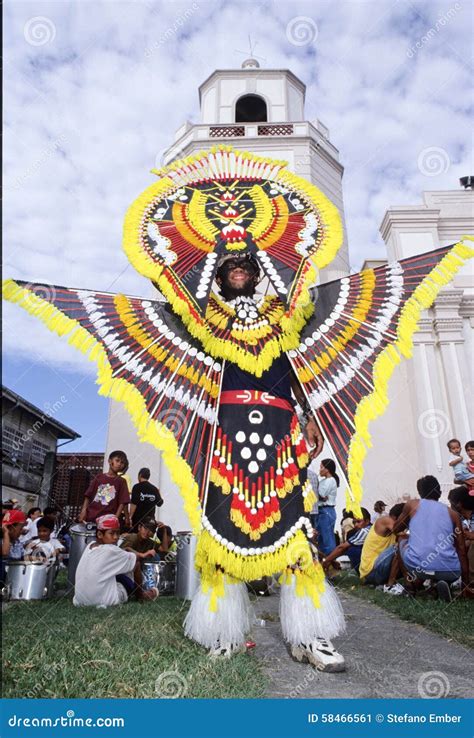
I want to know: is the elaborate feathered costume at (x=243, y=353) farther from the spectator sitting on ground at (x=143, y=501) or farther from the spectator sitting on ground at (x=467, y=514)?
the spectator sitting on ground at (x=143, y=501)

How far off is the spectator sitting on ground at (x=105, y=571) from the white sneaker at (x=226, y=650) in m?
2.29

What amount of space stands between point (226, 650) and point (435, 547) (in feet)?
9.34

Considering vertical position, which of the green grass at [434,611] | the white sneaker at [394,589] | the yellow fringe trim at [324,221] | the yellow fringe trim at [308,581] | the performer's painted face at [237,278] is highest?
the yellow fringe trim at [324,221]

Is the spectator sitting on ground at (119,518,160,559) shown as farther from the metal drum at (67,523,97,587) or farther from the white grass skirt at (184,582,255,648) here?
the white grass skirt at (184,582,255,648)

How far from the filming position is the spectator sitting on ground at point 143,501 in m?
6.32

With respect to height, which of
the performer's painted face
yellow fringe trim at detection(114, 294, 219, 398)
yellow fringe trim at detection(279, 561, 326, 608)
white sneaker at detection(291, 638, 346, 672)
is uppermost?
the performer's painted face

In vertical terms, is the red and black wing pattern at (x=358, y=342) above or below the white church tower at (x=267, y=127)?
below

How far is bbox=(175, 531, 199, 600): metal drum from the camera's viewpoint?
4907 millimetres

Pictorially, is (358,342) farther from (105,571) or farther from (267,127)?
(267,127)

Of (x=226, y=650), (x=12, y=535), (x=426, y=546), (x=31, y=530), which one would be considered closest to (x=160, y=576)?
(x=12, y=535)

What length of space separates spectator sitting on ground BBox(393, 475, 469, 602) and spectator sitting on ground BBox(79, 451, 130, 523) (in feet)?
9.71

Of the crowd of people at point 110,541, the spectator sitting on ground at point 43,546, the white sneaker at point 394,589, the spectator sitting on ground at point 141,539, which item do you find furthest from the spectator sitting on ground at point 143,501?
the white sneaker at point 394,589

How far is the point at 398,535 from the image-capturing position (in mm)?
5449

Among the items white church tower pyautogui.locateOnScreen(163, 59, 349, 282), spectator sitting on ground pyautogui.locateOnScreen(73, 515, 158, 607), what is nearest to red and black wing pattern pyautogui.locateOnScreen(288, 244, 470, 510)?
spectator sitting on ground pyautogui.locateOnScreen(73, 515, 158, 607)
